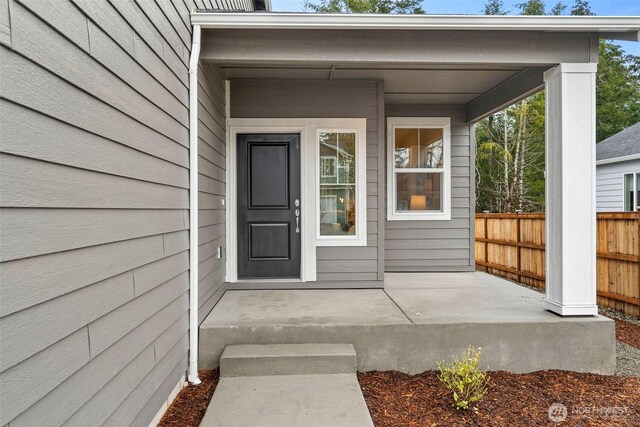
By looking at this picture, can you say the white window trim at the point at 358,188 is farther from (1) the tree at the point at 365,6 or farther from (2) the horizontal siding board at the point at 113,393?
(1) the tree at the point at 365,6

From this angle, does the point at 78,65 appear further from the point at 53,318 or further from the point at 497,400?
the point at 497,400

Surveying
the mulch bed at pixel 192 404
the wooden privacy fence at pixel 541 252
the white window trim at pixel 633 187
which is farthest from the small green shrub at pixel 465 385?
the white window trim at pixel 633 187

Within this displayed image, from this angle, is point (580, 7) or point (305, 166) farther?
point (580, 7)

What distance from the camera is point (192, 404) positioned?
8.45 feet

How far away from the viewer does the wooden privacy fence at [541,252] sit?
4688 millimetres

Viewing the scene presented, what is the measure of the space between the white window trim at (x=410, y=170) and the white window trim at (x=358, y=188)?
1.10 m

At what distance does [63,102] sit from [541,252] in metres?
6.56

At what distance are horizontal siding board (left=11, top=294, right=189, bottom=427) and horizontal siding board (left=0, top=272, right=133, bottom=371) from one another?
0.19 m

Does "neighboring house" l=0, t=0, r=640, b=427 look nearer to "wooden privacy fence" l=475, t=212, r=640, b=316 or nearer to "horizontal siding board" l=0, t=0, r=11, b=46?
"horizontal siding board" l=0, t=0, r=11, b=46

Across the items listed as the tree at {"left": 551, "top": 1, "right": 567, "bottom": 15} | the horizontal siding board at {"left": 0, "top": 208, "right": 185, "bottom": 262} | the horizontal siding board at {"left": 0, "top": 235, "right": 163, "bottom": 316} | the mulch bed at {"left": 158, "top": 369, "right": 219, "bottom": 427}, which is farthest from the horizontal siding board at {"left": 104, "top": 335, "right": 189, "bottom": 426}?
the tree at {"left": 551, "top": 1, "right": 567, "bottom": 15}

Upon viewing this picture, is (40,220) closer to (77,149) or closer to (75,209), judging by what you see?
(75,209)

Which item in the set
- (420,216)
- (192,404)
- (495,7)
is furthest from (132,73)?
(495,7)

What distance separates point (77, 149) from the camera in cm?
148

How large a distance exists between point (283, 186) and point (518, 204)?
10.8 meters
